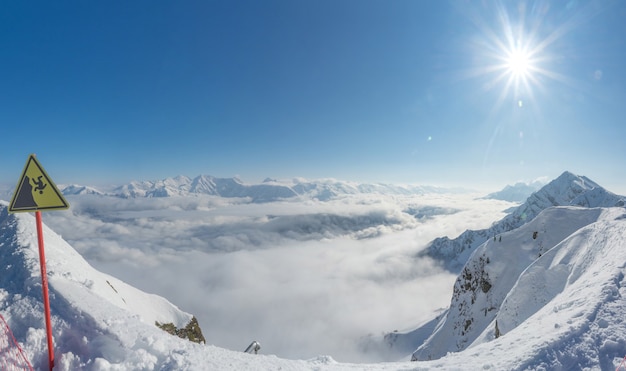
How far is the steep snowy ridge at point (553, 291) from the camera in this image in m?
7.17

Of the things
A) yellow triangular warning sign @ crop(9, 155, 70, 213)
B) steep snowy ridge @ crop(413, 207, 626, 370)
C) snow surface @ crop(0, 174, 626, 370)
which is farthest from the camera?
steep snowy ridge @ crop(413, 207, 626, 370)

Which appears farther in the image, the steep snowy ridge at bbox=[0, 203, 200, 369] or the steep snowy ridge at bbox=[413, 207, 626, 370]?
the steep snowy ridge at bbox=[413, 207, 626, 370]

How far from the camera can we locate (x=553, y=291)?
17797 mm

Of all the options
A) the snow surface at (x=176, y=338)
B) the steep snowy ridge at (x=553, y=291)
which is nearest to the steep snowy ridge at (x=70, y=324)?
the snow surface at (x=176, y=338)

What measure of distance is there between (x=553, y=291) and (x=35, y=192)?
25777 mm

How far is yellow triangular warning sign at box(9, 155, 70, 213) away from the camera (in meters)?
5.58

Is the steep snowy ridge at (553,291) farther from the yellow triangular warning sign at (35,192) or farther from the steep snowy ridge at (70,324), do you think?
the yellow triangular warning sign at (35,192)

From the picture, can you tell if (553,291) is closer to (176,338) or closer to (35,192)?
(176,338)

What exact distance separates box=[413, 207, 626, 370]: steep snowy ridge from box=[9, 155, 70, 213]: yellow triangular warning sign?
11.7 meters

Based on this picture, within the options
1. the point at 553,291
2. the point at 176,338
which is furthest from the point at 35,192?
the point at 553,291

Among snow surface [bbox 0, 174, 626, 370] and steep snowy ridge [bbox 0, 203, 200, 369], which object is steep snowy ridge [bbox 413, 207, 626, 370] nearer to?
snow surface [bbox 0, 174, 626, 370]

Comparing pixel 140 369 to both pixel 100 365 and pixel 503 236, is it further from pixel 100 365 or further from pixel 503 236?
pixel 503 236

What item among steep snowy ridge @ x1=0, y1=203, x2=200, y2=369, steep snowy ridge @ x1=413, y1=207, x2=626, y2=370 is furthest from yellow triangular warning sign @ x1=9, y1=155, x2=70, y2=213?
steep snowy ridge @ x1=413, y1=207, x2=626, y2=370

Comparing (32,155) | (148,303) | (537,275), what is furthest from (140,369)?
(148,303)
